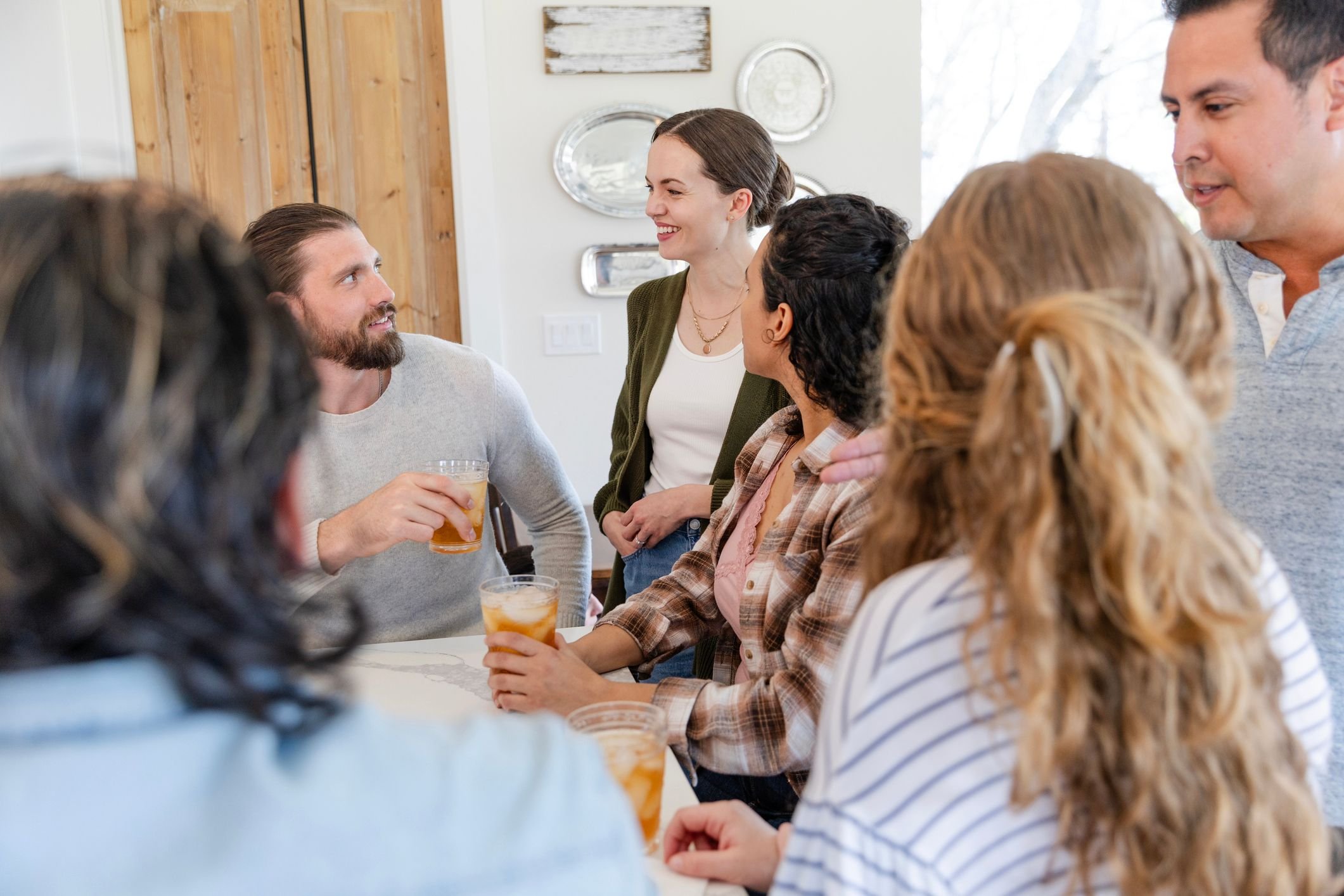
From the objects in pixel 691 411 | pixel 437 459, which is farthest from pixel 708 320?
pixel 437 459

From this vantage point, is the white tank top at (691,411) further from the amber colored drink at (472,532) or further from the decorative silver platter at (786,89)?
the decorative silver platter at (786,89)

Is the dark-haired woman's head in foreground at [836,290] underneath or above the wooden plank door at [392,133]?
underneath

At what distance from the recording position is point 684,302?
241 centimetres

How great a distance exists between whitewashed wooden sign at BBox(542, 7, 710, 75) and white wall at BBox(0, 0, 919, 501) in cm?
4

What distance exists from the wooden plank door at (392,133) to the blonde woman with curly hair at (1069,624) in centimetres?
288

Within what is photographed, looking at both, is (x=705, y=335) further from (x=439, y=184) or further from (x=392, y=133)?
(x=392, y=133)

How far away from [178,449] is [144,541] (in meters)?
0.04

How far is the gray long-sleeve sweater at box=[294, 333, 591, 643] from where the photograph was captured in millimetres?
1868

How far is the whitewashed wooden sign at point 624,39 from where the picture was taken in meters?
3.26

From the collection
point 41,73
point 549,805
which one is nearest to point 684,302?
point 549,805

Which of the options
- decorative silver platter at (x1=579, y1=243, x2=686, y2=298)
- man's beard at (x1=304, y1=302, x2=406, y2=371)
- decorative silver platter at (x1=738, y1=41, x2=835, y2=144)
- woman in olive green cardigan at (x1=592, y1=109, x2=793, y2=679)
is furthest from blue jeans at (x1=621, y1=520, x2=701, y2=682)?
decorative silver platter at (x1=738, y1=41, x2=835, y2=144)

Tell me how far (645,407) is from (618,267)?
118cm

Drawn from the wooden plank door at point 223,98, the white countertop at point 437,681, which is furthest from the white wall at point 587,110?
the white countertop at point 437,681

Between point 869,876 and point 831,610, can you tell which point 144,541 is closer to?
point 869,876
